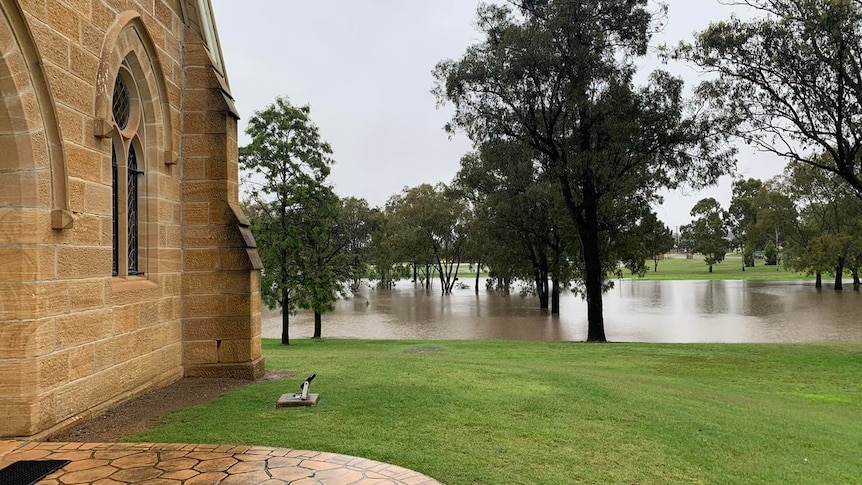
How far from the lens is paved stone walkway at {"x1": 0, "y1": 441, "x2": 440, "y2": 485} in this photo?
4.24m

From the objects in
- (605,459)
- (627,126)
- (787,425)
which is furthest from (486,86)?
(605,459)

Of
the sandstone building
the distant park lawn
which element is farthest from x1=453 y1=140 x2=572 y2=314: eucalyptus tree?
the distant park lawn

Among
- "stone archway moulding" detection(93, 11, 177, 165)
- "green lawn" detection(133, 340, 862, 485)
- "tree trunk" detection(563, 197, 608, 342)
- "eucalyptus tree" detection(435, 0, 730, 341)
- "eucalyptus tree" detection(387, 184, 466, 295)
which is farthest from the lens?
"eucalyptus tree" detection(387, 184, 466, 295)

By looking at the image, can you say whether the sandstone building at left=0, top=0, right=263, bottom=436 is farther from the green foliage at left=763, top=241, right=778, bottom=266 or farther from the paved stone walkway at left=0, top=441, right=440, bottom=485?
the green foliage at left=763, top=241, right=778, bottom=266

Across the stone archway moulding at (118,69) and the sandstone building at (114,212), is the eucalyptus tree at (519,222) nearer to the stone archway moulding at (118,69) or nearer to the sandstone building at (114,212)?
the sandstone building at (114,212)

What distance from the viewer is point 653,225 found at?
2219 centimetres

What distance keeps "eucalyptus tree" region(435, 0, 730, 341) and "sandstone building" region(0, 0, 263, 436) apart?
11.5 meters

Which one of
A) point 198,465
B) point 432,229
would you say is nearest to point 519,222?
point 432,229

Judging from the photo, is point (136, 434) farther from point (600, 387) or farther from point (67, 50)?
point (600, 387)

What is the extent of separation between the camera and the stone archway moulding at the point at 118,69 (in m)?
6.20

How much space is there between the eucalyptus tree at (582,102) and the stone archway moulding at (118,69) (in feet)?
41.5

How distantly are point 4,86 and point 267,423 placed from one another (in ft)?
12.6

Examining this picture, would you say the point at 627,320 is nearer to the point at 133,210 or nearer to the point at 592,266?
the point at 592,266

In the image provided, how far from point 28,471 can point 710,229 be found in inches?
3412
